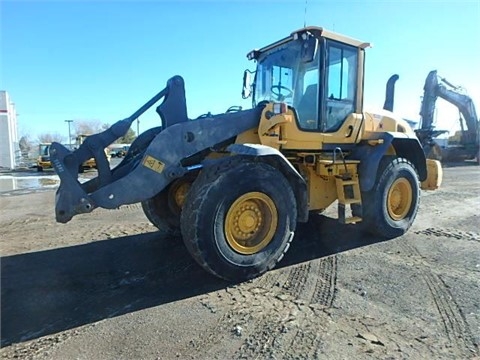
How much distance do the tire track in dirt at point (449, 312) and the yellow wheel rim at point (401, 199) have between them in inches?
66.9

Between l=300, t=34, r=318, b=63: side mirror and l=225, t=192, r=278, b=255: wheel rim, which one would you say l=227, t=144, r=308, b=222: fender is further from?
l=300, t=34, r=318, b=63: side mirror

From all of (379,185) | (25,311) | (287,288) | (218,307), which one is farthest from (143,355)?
(379,185)

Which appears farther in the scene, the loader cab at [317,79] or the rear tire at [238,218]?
the loader cab at [317,79]

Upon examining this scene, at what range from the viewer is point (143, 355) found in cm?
263

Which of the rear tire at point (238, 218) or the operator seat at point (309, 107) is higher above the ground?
the operator seat at point (309, 107)

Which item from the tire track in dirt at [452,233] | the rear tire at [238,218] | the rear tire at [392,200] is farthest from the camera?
the tire track in dirt at [452,233]

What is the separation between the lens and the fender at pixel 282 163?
3.98 metres

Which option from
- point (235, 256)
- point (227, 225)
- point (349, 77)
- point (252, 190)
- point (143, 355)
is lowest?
point (143, 355)

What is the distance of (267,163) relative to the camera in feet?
14.0

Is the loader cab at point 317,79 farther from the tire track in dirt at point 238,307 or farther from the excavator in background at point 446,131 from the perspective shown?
the excavator in background at point 446,131

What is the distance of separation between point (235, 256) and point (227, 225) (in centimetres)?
35

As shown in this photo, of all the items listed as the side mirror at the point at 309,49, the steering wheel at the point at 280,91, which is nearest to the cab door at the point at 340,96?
the steering wheel at the point at 280,91

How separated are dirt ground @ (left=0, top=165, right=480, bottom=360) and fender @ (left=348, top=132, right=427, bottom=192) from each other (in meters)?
1.06

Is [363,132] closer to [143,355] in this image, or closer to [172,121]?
[172,121]
